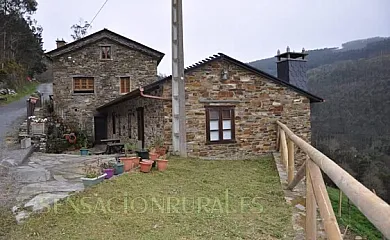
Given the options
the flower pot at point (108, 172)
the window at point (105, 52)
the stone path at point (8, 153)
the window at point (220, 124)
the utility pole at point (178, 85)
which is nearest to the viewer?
the stone path at point (8, 153)

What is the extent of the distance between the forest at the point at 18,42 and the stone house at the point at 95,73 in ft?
37.1

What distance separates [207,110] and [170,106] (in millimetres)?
1184

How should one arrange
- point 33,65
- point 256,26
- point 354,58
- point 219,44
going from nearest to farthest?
point 256,26, point 219,44, point 354,58, point 33,65

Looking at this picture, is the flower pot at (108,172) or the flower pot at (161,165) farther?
the flower pot at (161,165)

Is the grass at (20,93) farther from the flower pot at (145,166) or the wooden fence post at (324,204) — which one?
the wooden fence post at (324,204)

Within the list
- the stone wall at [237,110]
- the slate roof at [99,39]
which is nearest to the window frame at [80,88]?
the slate roof at [99,39]

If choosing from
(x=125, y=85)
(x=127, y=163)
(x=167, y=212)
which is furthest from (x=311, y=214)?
(x=125, y=85)

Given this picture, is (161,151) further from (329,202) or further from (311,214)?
(329,202)

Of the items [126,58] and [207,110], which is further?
[126,58]

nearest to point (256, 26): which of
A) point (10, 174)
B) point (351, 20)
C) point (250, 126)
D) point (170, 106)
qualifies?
point (351, 20)

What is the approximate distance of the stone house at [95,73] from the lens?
676 inches

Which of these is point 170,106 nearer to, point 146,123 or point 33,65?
point 146,123

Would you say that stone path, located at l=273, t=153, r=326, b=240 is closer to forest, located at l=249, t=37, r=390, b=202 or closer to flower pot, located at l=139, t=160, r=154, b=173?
flower pot, located at l=139, t=160, r=154, b=173

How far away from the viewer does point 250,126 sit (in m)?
10.5
